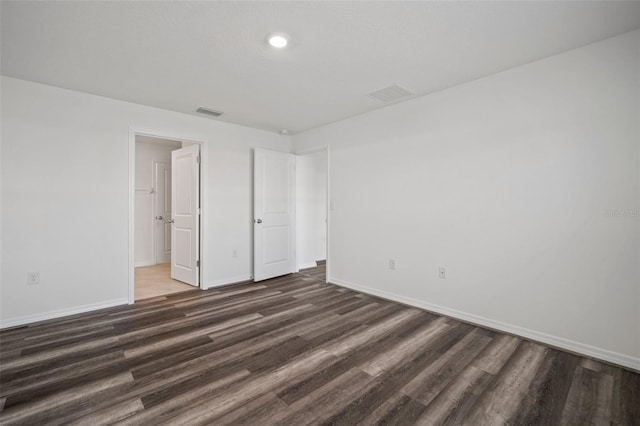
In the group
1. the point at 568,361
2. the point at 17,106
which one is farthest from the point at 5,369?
the point at 568,361

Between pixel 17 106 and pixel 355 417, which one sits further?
pixel 17 106

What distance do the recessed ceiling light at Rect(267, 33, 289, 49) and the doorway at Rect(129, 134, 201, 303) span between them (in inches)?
95.5

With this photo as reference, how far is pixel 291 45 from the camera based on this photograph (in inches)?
95.9

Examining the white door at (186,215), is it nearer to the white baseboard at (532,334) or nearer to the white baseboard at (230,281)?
the white baseboard at (230,281)

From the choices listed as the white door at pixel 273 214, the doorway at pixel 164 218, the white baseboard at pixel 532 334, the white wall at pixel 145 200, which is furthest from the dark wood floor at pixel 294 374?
the white wall at pixel 145 200

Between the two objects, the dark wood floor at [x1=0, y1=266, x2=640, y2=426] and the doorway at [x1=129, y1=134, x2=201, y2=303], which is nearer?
the dark wood floor at [x1=0, y1=266, x2=640, y2=426]

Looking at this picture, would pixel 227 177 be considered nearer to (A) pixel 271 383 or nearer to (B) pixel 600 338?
(A) pixel 271 383

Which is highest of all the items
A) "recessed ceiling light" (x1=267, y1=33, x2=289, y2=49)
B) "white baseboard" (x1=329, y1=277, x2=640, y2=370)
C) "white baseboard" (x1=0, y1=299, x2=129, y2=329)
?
"recessed ceiling light" (x1=267, y1=33, x2=289, y2=49)

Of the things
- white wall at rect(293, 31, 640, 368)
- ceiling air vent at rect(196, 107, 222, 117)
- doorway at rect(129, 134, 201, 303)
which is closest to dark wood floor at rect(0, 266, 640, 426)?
white wall at rect(293, 31, 640, 368)

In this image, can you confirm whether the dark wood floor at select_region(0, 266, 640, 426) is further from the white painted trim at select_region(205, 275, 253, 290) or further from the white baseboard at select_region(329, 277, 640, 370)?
the white painted trim at select_region(205, 275, 253, 290)

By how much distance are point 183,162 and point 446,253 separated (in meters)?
4.04

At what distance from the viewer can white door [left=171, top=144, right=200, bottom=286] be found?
14.8 ft

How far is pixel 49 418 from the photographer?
5.69 ft

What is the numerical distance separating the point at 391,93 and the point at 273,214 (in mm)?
2706
